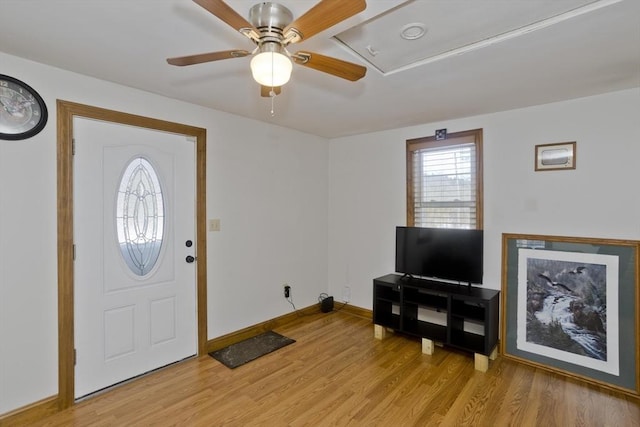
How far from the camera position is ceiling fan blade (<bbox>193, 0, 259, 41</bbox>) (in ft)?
3.80

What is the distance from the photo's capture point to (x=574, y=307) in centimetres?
279

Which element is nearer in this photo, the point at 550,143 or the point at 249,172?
the point at 550,143

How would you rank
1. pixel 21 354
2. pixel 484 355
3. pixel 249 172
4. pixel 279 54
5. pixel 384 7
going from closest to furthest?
pixel 279 54 < pixel 384 7 < pixel 21 354 < pixel 484 355 < pixel 249 172

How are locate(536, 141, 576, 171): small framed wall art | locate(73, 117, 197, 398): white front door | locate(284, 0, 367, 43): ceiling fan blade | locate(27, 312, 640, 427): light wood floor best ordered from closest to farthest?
locate(284, 0, 367, 43): ceiling fan blade, locate(27, 312, 640, 427): light wood floor, locate(73, 117, 197, 398): white front door, locate(536, 141, 576, 171): small framed wall art

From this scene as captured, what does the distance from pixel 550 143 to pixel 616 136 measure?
17.4 inches

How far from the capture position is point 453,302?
10.4 feet

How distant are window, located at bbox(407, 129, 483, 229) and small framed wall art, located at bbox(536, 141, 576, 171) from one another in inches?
20.3

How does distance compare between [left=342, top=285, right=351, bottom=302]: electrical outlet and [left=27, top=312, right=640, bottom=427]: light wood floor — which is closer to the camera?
[left=27, top=312, right=640, bottom=427]: light wood floor

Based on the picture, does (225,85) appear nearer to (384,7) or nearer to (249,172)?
(249,172)

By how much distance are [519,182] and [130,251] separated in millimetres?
3596

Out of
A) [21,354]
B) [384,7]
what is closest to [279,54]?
[384,7]

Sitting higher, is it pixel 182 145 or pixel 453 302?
pixel 182 145

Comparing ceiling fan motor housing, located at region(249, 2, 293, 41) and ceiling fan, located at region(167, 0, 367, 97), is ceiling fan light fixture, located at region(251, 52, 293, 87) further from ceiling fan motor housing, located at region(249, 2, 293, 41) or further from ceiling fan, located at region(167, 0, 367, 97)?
ceiling fan motor housing, located at region(249, 2, 293, 41)

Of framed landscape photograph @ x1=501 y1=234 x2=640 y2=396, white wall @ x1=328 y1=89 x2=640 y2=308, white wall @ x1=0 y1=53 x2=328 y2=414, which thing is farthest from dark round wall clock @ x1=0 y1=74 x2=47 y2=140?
framed landscape photograph @ x1=501 y1=234 x2=640 y2=396
